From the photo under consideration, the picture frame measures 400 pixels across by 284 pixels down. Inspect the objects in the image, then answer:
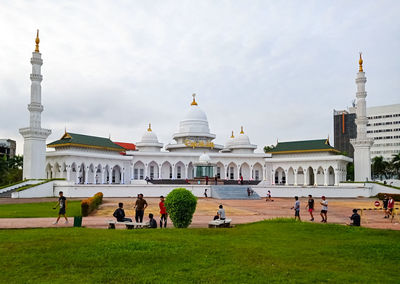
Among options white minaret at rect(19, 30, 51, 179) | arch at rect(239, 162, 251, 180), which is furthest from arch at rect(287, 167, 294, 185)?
white minaret at rect(19, 30, 51, 179)

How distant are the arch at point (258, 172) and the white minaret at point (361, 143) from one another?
15.7m

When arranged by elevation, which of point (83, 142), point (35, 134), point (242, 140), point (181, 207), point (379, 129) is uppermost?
point (379, 129)

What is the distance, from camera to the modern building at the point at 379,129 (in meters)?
88.3

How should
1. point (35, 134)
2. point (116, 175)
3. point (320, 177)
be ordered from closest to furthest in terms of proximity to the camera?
point (35, 134), point (116, 175), point (320, 177)

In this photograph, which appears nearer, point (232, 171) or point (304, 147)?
point (304, 147)

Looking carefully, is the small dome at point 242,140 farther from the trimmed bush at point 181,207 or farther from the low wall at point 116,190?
the trimmed bush at point 181,207

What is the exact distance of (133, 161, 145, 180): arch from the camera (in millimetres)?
59781

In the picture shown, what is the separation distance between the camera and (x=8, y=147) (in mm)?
81375

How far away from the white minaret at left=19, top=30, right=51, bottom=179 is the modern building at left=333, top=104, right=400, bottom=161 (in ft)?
219

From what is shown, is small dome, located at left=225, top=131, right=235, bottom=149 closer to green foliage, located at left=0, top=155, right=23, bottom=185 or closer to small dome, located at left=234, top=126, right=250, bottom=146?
small dome, located at left=234, top=126, right=250, bottom=146

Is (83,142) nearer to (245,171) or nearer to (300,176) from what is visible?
(245,171)

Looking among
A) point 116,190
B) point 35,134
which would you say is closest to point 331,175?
point 116,190

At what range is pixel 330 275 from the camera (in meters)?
7.87

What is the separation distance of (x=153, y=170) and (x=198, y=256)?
5208cm
